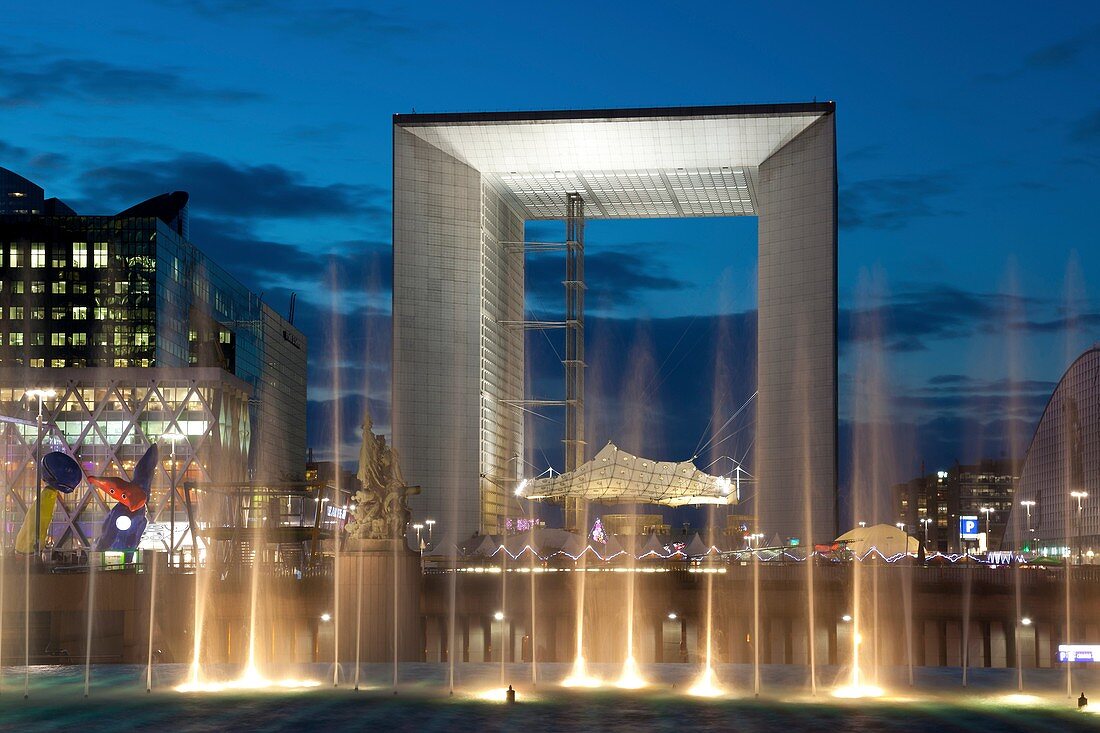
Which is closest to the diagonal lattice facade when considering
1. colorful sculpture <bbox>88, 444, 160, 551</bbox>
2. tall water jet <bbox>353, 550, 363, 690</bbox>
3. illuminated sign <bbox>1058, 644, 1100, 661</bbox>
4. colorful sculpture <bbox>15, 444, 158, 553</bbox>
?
colorful sculpture <bbox>15, 444, 158, 553</bbox>

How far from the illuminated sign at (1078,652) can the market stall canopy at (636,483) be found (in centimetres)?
4403

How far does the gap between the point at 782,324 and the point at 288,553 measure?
30309 millimetres

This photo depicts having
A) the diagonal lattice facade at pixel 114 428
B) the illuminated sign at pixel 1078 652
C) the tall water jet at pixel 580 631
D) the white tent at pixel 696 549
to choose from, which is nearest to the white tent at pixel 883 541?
the white tent at pixel 696 549

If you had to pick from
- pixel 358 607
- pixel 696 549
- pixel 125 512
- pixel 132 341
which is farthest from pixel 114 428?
pixel 358 607

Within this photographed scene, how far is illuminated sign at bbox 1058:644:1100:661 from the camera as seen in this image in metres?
27.5

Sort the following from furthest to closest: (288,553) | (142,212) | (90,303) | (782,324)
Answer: (142,212), (90,303), (782,324), (288,553)

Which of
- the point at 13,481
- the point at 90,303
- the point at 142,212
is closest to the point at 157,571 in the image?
the point at 13,481

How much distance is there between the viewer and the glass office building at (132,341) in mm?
102938

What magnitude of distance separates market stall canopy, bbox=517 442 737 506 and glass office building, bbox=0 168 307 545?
36.9 metres

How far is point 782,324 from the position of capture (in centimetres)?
8100

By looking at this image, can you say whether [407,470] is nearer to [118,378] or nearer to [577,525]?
[577,525]

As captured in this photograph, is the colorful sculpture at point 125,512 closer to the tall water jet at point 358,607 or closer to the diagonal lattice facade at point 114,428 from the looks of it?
the diagonal lattice facade at point 114,428

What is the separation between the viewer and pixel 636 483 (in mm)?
72688

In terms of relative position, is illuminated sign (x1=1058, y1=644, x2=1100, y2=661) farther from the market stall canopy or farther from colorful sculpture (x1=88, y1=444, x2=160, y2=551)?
colorful sculpture (x1=88, y1=444, x2=160, y2=551)
